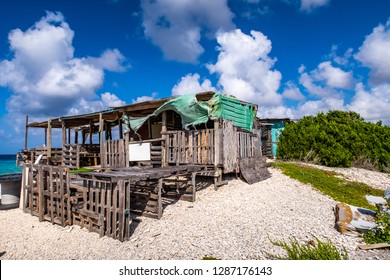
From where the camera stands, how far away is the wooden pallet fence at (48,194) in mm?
8531

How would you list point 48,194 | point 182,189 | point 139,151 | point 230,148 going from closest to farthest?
point 48,194 → point 182,189 → point 230,148 → point 139,151

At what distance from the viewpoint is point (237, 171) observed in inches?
448

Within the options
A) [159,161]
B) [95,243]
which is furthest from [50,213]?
[159,161]

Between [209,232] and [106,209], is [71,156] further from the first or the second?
[209,232]

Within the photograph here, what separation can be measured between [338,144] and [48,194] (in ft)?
56.0

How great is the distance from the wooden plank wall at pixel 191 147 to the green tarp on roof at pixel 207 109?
1.59 feet

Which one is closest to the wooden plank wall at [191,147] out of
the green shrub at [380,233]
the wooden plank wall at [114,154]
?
the wooden plank wall at [114,154]

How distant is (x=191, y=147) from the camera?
10828mm

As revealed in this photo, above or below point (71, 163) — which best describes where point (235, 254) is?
below

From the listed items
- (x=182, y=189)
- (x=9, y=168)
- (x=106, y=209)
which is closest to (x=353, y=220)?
(x=182, y=189)

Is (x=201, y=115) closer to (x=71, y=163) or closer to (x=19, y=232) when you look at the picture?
(x=19, y=232)

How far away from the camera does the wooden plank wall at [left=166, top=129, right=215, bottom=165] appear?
10.4 m

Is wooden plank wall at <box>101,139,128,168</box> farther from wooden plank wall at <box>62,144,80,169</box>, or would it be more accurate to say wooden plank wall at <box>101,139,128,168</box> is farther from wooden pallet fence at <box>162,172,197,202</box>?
wooden pallet fence at <box>162,172,197,202</box>

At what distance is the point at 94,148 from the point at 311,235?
15.7 metres
